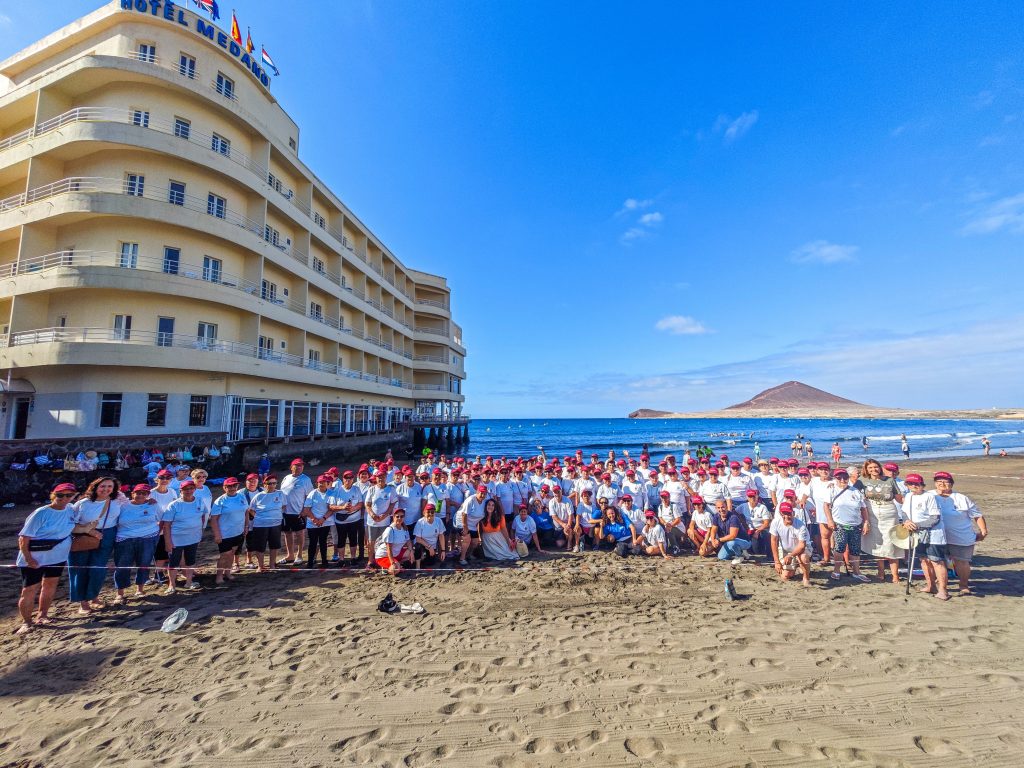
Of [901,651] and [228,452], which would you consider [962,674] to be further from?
[228,452]

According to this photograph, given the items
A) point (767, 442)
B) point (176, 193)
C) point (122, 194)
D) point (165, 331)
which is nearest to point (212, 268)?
point (176, 193)

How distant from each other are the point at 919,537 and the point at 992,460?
112 feet

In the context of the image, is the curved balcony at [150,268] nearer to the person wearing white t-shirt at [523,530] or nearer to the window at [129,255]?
the window at [129,255]

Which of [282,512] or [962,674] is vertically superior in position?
[282,512]

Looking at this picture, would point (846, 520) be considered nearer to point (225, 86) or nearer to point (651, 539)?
point (651, 539)

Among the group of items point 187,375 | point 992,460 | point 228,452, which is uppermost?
point 187,375

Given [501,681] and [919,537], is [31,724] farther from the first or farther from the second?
[919,537]

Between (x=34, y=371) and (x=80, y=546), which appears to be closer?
(x=80, y=546)

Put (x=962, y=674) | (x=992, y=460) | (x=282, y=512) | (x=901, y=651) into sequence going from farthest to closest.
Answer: (x=992, y=460), (x=282, y=512), (x=901, y=651), (x=962, y=674)

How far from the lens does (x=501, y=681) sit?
441 centimetres

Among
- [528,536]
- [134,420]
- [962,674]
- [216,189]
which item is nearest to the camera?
[962,674]

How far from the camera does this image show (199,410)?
1923 centimetres

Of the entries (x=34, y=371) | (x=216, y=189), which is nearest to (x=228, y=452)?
(x=34, y=371)

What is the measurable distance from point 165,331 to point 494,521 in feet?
60.7
